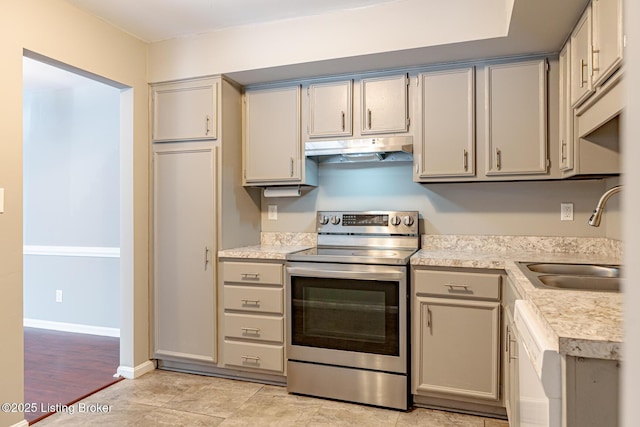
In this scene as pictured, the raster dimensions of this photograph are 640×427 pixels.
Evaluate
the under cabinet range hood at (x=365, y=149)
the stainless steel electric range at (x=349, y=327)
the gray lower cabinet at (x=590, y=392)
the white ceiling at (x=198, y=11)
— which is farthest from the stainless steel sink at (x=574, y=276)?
the white ceiling at (x=198, y=11)

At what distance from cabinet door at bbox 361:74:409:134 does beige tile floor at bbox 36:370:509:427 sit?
176cm

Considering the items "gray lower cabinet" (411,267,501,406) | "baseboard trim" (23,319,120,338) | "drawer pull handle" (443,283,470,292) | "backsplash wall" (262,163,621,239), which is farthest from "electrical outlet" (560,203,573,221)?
"baseboard trim" (23,319,120,338)

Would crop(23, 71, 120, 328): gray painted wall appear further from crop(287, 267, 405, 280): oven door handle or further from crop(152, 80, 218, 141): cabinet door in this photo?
crop(287, 267, 405, 280): oven door handle

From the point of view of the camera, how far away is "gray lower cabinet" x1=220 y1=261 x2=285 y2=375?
2.70 meters

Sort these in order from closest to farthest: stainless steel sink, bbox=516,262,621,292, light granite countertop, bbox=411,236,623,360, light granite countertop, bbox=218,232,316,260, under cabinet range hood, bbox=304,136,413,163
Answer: light granite countertop, bbox=411,236,623,360, stainless steel sink, bbox=516,262,621,292, under cabinet range hood, bbox=304,136,413,163, light granite countertop, bbox=218,232,316,260

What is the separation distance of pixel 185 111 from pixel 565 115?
244 centimetres

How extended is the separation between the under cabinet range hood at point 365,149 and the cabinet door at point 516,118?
1.70ft

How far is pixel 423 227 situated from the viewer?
2.94 meters

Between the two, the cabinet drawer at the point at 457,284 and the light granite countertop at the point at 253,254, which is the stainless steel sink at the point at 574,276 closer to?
the cabinet drawer at the point at 457,284

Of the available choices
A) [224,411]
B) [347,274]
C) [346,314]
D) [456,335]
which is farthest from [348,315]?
[224,411]

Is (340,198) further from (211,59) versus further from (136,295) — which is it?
(136,295)

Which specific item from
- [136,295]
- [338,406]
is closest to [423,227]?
[338,406]

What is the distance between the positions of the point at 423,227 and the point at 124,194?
2133 millimetres

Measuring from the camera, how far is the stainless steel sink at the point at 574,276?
169 cm
